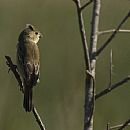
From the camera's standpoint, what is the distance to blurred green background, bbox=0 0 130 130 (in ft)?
14.4

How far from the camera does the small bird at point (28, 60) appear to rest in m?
2.97

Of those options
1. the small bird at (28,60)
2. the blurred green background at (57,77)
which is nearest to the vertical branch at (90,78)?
the small bird at (28,60)

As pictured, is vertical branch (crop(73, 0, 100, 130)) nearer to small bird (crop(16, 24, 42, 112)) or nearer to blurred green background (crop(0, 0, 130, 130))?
small bird (crop(16, 24, 42, 112))

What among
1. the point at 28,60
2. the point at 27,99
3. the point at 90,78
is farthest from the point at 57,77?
the point at 90,78

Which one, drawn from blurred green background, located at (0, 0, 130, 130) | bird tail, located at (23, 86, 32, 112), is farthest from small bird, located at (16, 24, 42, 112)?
blurred green background, located at (0, 0, 130, 130)

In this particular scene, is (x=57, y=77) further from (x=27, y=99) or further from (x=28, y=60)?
(x=27, y=99)

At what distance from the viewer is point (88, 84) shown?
1896 millimetres

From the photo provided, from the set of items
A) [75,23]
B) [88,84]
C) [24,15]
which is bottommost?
[75,23]

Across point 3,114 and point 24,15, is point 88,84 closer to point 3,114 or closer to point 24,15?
point 3,114

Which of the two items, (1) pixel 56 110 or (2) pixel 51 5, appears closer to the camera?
(1) pixel 56 110

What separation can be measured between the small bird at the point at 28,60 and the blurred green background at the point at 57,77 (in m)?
0.47

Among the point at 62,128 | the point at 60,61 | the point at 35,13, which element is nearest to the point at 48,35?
the point at 35,13

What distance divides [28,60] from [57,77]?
2026mm

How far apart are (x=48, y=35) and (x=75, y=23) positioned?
129 centimetres
